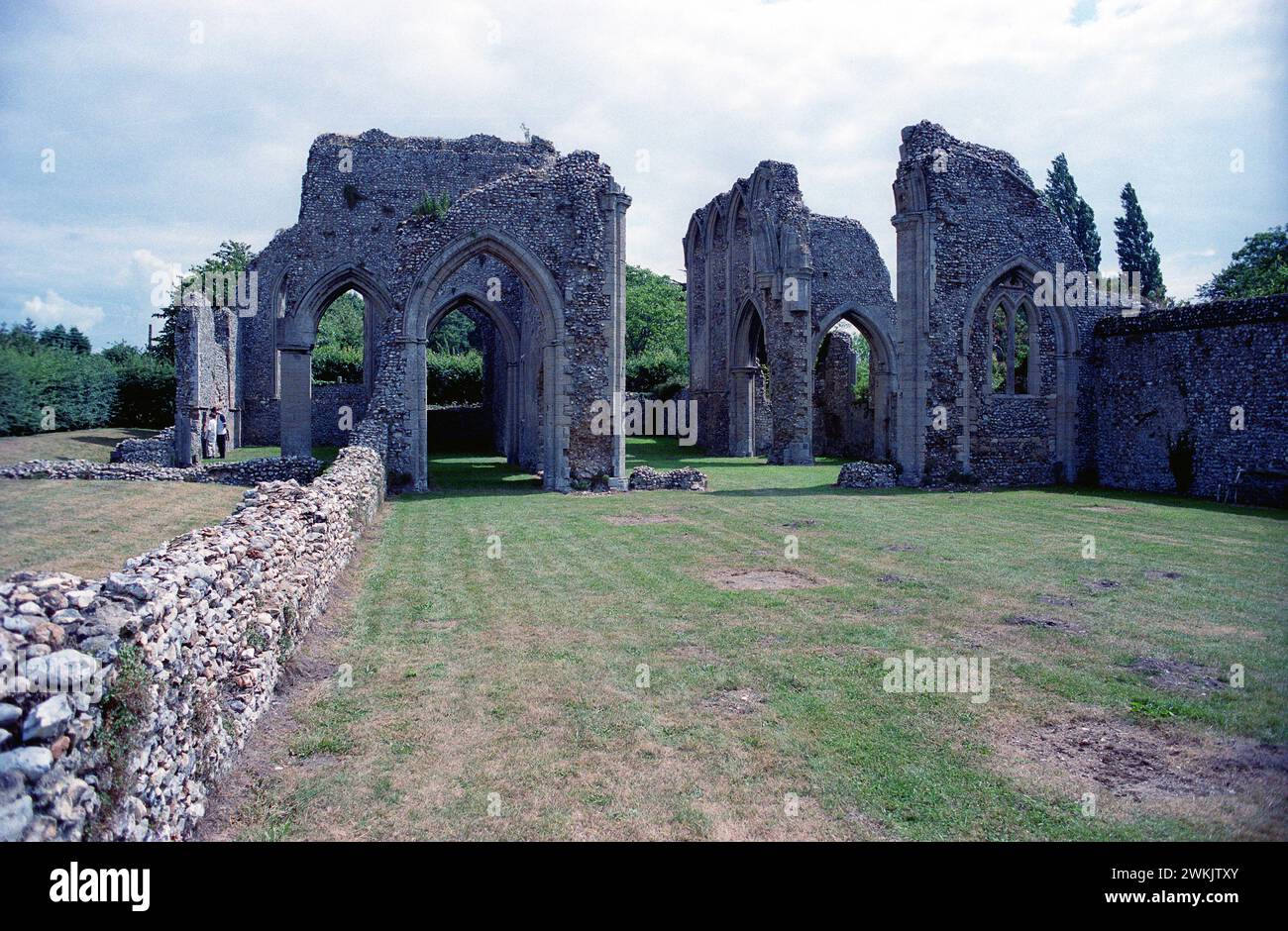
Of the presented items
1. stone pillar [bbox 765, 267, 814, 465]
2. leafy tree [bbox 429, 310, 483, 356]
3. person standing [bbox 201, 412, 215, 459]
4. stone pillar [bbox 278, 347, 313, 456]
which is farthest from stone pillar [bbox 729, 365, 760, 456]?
leafy tree [bbox 429, 310, 483, 356]

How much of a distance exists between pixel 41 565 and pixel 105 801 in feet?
24.9

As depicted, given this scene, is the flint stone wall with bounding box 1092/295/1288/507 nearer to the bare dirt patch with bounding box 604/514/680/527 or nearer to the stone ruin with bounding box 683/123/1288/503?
the stone ruin with bounding box 683/123/1288/503

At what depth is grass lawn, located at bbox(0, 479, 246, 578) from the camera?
9914mm

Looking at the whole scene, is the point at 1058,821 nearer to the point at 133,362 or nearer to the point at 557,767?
the point at 557,767

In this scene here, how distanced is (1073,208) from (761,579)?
2275 inches

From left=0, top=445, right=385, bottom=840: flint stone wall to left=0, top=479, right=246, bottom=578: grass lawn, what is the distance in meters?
3.47

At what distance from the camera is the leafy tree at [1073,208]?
182 feet

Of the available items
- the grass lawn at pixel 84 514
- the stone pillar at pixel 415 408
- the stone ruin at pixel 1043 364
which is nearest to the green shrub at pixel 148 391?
the grass lawn at pixel 84 514

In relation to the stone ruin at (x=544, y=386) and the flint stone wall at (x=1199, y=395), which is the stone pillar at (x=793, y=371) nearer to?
the stone ruin at (x=544, y=386)

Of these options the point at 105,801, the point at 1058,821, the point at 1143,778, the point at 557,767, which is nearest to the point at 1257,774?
the point at 1143,778

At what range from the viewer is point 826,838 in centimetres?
403

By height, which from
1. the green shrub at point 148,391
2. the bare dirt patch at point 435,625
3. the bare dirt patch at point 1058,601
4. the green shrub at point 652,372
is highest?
the green shrub at point 652,372

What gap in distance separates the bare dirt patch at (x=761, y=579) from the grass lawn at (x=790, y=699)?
64 millimetres
